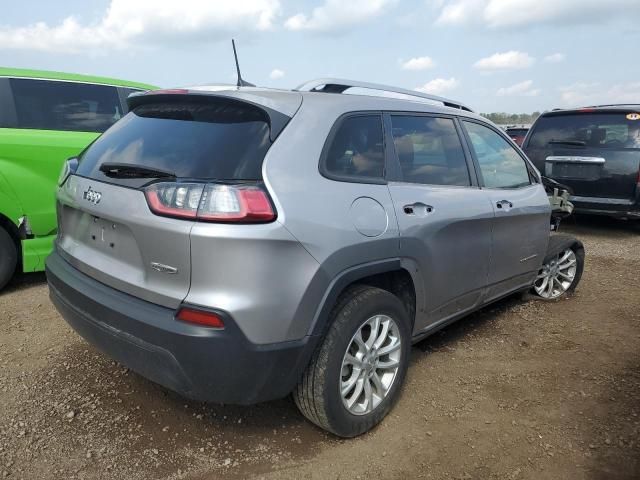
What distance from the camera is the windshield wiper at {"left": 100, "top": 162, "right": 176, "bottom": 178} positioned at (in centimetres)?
230

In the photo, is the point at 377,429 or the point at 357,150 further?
the point at 377,429

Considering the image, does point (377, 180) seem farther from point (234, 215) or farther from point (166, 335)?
A: point (166, 335)

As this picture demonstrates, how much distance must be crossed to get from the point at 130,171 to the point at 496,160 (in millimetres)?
2615

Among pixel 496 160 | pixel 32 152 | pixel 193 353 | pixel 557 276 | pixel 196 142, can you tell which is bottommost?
pixel 557 276

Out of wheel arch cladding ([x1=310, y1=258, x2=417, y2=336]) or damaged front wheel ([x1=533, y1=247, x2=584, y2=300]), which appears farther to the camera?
damaged front wheel ([x1=533, y1=247, x2=584, y2=300])

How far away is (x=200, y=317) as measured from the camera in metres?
2.13

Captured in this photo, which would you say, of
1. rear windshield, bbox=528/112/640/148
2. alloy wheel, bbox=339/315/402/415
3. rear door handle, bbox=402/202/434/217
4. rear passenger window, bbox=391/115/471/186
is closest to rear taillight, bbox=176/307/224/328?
alloy wheel, bbox=339/315/402/415

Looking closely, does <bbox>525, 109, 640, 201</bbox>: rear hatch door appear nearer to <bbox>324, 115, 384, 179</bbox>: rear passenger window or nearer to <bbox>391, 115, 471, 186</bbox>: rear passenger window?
<bbox>391, 115, 471, 186</bbox>: rear passenger window

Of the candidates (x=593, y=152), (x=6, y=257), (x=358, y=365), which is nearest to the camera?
(x=358, y=365)

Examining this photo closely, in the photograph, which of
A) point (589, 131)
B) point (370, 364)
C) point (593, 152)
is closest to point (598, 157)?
point (593, 152)

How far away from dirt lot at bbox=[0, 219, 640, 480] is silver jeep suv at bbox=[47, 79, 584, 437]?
269 millimetres

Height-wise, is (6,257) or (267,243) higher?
(267,243)

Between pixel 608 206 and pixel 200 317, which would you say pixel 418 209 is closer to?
pixel 200 317

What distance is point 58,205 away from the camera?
2963 mm
